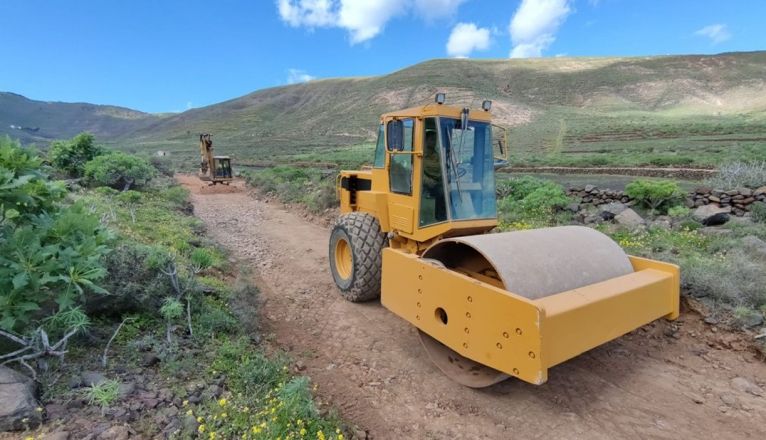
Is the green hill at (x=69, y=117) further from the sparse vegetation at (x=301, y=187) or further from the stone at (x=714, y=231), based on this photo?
the stone at (x=714, y=231)

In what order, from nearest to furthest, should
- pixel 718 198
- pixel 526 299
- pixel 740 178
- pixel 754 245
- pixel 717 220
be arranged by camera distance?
pixel 526 299 < pixel 754 245 < pixel 717 220 < pixel 718 198 < pixel 740 178

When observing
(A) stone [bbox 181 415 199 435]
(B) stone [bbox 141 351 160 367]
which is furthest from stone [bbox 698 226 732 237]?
(B) stone [bbox 141 351 160 367]

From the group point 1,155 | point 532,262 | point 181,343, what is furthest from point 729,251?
point 1,155

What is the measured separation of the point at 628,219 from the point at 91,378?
28.5 feet

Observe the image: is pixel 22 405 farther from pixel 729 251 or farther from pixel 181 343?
pixel 729 251

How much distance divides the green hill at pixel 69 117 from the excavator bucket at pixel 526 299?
12909 centimetres

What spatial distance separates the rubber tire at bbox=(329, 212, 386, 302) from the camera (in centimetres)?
524

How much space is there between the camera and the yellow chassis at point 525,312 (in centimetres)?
276

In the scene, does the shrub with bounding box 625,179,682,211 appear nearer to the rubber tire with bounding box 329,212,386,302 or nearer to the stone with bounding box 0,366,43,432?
the rubber tire with bounding box 329,212,386,302

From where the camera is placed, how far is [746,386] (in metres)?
3.59

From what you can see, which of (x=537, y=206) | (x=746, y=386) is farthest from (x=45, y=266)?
(x=537, y=206)

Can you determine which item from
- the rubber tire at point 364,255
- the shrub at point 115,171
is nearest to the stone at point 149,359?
the rubber tire at point 364,255

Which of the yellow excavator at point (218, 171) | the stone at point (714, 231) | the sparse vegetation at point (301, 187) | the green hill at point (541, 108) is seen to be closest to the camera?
the stone at point (714, 231)

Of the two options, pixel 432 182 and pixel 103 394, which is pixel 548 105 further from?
pixel 103 394
